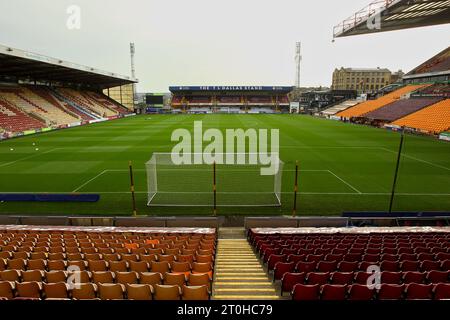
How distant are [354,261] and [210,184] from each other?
41.6 feet

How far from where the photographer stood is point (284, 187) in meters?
19.5

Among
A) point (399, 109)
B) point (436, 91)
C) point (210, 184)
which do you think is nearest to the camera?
point (210, 184)

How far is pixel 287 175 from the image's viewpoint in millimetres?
22297

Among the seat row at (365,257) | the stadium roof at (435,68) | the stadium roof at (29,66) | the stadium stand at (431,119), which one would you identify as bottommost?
the seat row at (365,257)

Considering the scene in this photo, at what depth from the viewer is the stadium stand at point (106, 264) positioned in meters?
5.57

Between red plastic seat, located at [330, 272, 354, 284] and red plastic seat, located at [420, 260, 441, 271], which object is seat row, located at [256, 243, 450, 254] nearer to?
red plastic seat, located at [420, 260, 441, 271]

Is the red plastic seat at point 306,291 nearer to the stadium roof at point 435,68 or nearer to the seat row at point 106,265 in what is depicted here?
the seat row at point 106,265

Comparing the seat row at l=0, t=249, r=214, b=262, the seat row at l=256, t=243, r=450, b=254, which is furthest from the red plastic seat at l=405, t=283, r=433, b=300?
the seat row at l=0, t=249, r=214, b=262

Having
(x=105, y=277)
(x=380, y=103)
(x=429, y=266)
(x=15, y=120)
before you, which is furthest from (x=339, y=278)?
(x=380, y=103)

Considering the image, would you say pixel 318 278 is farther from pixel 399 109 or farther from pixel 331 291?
pixel 399 109

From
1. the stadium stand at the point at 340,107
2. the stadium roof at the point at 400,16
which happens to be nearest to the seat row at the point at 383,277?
the stadium roof at the point at 400,16

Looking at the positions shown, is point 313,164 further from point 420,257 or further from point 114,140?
point 114,140

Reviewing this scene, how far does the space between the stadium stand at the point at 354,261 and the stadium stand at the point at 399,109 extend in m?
49.3

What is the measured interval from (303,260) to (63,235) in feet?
27.0
